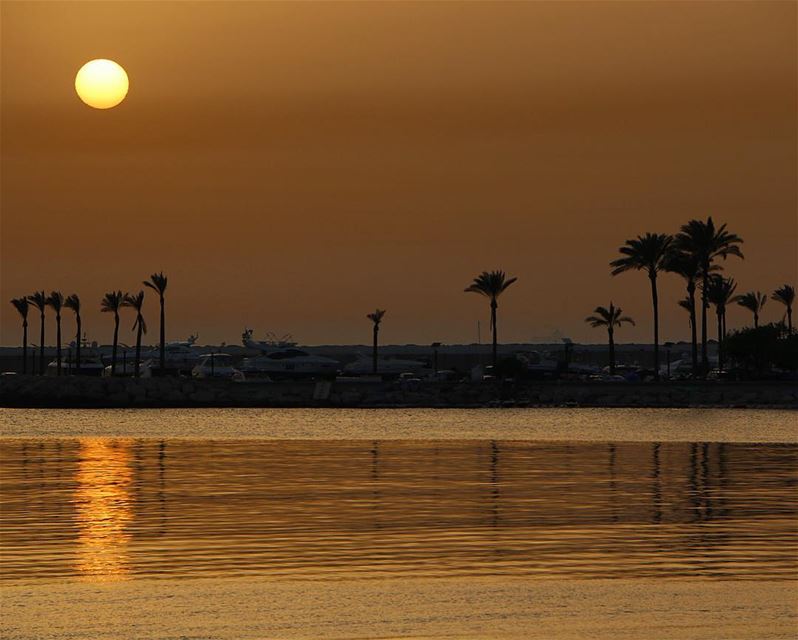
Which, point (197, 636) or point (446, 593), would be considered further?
point (446, 593)

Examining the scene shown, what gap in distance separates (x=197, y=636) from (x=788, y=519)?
1545cm

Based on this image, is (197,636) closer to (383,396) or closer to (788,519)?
(788,519)

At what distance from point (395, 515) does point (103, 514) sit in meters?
5.86

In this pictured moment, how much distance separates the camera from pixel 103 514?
29.6 meters

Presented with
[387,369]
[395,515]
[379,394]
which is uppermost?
[387,369]

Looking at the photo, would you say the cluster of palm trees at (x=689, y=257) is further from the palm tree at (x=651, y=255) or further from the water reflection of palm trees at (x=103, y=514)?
the water reflection of palm trees at (x=103, y=514)

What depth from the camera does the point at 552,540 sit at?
83.0 feet

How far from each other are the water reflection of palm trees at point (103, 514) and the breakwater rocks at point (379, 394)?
232 ft

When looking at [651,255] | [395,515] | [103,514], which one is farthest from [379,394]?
[395,515]

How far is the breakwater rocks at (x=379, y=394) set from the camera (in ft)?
376

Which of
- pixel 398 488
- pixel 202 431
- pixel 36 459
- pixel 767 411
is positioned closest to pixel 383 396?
pixel 767 411

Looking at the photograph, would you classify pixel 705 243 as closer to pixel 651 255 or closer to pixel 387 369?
pixel 651 255

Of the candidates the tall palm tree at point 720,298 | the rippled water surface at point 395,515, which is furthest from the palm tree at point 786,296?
the rippled water surface at point 395,515

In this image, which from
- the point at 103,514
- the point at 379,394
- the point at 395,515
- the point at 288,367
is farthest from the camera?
the point at 288,367
